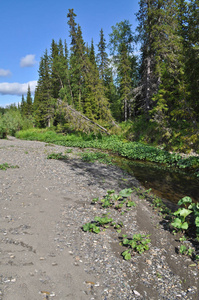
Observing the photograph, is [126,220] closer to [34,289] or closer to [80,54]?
[34,289]

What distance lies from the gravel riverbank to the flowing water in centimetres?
272

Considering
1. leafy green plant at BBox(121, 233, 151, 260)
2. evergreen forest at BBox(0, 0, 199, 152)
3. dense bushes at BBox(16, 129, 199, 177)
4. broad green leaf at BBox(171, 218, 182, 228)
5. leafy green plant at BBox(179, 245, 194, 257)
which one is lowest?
leafy green plant at BBox(179, 245, 194, 257)

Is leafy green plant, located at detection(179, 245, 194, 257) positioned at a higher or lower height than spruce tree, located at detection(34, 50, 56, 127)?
lower

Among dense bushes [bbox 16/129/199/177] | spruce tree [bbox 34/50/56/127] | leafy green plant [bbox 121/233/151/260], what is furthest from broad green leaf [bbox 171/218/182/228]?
spruce tree [bbox 34/50/56/127]

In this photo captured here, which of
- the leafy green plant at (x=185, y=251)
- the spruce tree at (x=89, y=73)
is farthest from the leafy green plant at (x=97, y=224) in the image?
the spruce tree at (x=89, y=73)

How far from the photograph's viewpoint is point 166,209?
6859 mm

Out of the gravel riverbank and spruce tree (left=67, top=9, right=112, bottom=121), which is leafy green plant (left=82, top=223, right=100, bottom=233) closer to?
the gravel riverbank

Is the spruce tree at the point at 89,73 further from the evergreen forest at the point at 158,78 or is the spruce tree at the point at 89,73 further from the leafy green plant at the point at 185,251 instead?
the leafy green plant at the point at 185,251

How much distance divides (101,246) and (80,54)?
27868 millimetres

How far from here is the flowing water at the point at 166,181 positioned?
29.0 ft

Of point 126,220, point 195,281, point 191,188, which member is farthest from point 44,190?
point 191,188

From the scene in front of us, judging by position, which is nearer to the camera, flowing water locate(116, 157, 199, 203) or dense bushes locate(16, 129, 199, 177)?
flowing water locate(116, 157, 199, 203)

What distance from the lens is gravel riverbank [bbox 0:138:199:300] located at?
335 centimetres

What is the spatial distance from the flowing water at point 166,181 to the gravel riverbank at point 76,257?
272 cm
